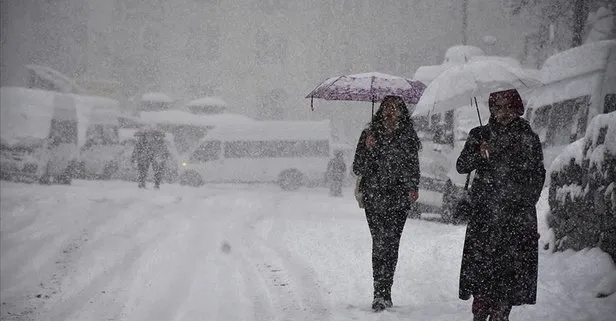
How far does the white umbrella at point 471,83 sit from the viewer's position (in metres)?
6.62

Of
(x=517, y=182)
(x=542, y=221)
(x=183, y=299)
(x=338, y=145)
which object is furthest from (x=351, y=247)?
(x=338, y=145)

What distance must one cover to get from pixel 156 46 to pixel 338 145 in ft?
77.1

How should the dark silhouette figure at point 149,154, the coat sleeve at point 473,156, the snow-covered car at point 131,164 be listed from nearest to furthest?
the coat sleeve at point 473,156
the dark silhouette figure at point 149,154
the snow-covered car at point 131,164

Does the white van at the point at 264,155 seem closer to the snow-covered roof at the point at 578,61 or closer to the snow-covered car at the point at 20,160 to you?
the snow-covered car at the point at 20,160

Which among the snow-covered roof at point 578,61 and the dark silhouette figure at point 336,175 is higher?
the snow-covered roof at point 578,61

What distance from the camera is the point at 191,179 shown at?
67.4 feet

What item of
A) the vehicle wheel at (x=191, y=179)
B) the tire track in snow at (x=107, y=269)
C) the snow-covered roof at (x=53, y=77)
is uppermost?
the snow-covered roof at (x=53, y=77)

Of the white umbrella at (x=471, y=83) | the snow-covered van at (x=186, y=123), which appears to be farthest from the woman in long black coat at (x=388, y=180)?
the snow-covered van at (x=186, y=123)

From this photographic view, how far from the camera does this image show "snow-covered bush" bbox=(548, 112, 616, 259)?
18.6ft

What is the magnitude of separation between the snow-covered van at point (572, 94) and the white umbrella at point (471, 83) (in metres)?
4.98

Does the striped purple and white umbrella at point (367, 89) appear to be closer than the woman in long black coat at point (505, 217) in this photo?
No

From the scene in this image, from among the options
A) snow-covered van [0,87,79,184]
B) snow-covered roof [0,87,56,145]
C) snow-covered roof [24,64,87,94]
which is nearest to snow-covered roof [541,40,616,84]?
snow-covered van [0,87,79,184]

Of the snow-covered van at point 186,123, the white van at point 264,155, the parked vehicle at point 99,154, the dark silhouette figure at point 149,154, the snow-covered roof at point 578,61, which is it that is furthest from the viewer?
the snow-covered van at point 186,123

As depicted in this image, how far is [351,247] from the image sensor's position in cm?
871
